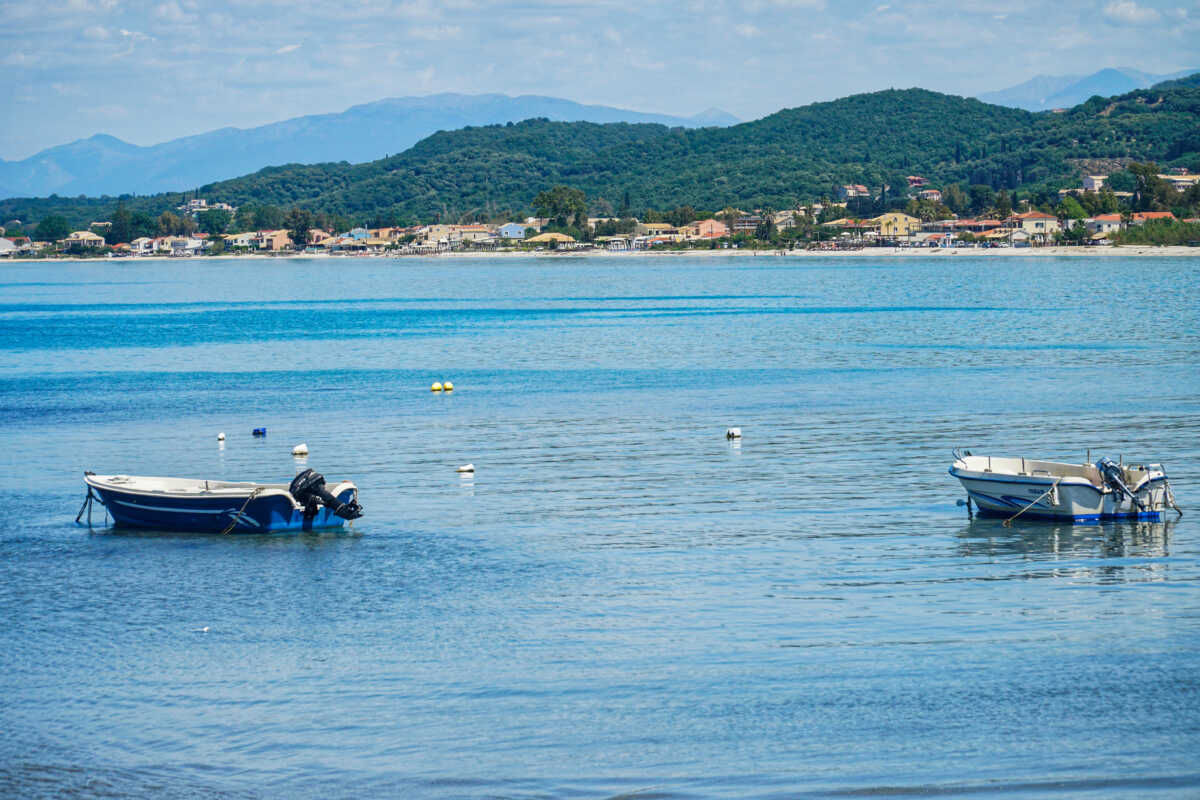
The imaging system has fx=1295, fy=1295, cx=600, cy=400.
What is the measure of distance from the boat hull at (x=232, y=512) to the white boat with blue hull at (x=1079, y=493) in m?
14.0

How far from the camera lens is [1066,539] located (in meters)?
26.2

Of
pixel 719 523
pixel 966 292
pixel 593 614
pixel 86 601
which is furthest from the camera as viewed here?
pixel 966 292

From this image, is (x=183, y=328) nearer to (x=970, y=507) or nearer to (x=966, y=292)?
(x=966, y=292)

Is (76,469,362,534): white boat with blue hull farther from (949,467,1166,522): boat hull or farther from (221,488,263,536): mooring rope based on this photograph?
(949,467,1166,522): boat hull

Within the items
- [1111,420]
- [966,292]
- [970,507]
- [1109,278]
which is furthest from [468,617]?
[1109,278]

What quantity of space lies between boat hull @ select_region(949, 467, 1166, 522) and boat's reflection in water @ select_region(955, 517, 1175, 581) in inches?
8.2

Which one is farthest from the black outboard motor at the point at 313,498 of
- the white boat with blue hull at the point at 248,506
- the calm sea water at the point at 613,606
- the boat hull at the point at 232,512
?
the calm sea water at the point at 613,606

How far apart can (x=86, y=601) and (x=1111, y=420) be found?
104ft

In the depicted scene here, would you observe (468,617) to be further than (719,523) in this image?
No

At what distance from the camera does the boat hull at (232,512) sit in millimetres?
28625

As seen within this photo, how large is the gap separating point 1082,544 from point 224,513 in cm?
1818

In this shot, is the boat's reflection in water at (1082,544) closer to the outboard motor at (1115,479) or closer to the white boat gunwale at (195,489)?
the outboard motor at (1115,479)

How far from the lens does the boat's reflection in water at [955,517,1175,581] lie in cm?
2394

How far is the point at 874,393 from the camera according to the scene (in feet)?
169
